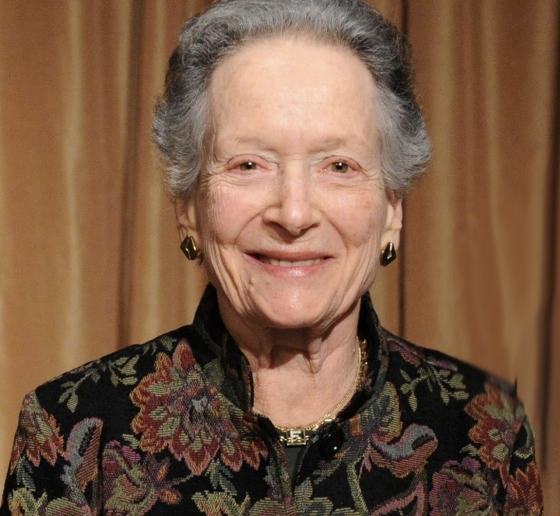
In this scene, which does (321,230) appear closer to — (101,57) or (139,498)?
(139,498)

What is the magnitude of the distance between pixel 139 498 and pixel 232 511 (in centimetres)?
13

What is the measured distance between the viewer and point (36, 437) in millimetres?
1104

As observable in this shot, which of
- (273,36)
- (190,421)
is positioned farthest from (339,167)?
(190,421)

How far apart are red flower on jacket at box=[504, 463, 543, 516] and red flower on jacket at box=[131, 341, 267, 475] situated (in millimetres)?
383

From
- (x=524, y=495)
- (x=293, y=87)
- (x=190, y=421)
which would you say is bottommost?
(x=524, y=495)

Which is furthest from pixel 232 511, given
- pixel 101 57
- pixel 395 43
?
pixel 101 57

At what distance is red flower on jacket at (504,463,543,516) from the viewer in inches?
43.9

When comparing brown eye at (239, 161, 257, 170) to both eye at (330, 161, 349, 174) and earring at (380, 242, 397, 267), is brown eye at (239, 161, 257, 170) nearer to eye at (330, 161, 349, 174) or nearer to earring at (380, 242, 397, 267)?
eye at (330, 161, 349, 174)

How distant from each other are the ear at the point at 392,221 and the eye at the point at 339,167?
122 mm

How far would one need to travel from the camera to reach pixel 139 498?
3.46 feet

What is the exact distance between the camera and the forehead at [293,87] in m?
1.02

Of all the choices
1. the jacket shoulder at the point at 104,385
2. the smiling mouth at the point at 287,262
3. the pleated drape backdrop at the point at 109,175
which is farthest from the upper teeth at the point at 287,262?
the pleated drape backdrop at the point at 109,175

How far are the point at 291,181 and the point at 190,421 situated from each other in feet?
1.27

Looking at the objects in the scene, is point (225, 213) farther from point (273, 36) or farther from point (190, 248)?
point (273, 36)
